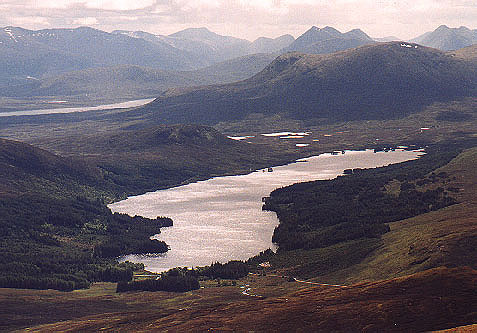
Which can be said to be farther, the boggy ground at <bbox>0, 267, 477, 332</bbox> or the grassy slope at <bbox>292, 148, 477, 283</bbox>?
the grassy slope at <bbox>292, 148, 477, 283</bbox>

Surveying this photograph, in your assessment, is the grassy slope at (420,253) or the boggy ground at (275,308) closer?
the boggy ground at (275,308)

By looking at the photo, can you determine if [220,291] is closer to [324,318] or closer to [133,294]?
[133,294]

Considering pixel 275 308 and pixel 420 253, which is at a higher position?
pixel 275 308

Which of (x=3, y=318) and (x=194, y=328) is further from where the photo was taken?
(x=3, y=318)

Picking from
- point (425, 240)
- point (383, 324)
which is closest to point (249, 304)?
point (383, 324)

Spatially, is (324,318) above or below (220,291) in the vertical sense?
above

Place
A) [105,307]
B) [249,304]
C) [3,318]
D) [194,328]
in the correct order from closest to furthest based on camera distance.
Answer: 1. [194,328]
2. [249,304]
3. [3,318]
4. [105,307]

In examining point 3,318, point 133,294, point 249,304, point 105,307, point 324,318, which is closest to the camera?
point 324,318

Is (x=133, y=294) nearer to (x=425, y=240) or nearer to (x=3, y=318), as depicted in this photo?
(x=3, y=318)

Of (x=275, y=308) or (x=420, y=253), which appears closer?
(x=275, y=308)
